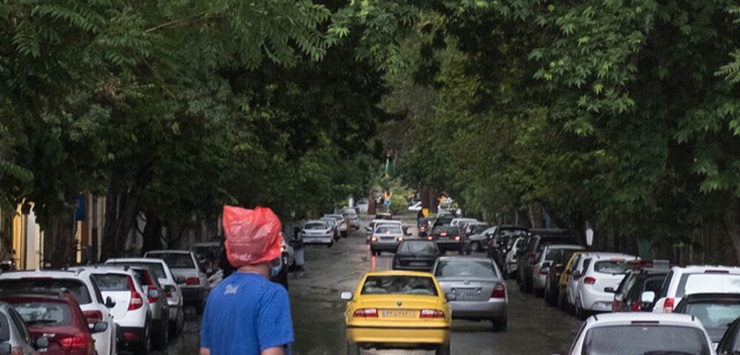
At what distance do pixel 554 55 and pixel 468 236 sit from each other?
4934 centimetres

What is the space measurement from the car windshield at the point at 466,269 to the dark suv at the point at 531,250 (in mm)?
13900

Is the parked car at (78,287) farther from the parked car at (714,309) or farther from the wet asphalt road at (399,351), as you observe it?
the parked car at (714,309)

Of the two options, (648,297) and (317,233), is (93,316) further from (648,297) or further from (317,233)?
(317,233)

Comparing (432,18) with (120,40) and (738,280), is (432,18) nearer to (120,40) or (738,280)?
(738,280)

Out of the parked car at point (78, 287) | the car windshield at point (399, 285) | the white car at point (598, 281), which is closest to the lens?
the parked car at point (78, 287)

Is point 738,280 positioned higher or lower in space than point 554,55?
lower

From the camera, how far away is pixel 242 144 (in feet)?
134

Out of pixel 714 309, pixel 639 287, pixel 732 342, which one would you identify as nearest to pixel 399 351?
pixel 639 287

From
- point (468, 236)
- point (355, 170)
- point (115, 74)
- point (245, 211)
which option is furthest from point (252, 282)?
point (355, 170)

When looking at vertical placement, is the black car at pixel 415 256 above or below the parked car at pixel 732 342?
below

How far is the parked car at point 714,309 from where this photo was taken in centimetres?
1842

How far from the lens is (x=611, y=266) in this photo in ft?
112

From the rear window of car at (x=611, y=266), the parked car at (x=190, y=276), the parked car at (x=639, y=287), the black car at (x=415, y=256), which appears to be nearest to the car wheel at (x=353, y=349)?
the parked car at (x=639, y=287)

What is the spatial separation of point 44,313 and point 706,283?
9.10 m
